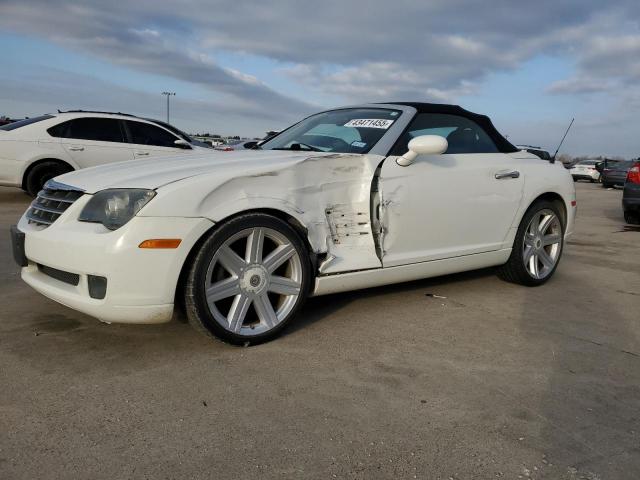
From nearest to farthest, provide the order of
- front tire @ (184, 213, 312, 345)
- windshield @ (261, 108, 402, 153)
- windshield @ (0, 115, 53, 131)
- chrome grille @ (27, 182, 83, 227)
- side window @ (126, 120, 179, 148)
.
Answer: front tire @ (184, 213, 312, 345) < chrome grille @ (27, 182, 83, 227) < windshield @ (261, 108, 402, 153) < windshield @ (0, 115, 53, 131) < side window @ (126, 120, 179, 148)

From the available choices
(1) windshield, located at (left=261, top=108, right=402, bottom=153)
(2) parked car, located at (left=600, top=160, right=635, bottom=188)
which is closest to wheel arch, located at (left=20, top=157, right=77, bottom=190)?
(1) windshield, located at (left=261, top=108, right=402, bottom=153)

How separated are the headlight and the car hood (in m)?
0.05

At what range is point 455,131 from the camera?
4.34 meters

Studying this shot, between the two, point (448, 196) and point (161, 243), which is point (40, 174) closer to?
point (161, 243)

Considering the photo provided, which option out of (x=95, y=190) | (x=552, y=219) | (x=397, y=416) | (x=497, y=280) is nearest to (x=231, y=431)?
(x=397, y=416)

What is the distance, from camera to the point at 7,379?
8.53 ft

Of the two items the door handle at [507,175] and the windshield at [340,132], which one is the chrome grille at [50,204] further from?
the door handle at [507,175]

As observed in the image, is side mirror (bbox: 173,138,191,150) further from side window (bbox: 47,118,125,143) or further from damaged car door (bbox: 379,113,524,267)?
damaged car door (bbox: 379,113,524,267)

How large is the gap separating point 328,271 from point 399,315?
0.75 metres

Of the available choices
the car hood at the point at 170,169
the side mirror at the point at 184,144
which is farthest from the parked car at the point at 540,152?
the side mirror at the point at 184,144

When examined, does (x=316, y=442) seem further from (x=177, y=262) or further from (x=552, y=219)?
(x=552, y=219)

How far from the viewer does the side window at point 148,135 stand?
9.10 m

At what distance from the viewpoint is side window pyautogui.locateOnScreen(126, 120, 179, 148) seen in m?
9.10

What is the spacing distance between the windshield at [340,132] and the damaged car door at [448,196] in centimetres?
20
